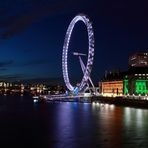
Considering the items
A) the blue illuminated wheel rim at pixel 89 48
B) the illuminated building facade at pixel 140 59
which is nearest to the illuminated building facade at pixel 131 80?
the illuminated building facade at pixel 140 59

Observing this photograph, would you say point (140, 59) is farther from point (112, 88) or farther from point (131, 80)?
point (131, 80)

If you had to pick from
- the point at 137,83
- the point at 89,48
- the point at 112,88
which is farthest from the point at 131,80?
the point at 89,48

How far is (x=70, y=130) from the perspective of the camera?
32500 millimetres

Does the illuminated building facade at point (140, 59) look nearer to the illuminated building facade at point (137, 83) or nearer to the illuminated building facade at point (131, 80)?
the illuminated building facade at point (131, 80)

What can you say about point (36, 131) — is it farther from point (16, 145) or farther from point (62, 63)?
point (62, 63)

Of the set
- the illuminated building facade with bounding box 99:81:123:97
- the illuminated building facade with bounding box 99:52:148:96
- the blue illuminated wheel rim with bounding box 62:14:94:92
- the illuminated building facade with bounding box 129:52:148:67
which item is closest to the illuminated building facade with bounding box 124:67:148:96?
the illuminated building facade with bounding box 99:52:148:96

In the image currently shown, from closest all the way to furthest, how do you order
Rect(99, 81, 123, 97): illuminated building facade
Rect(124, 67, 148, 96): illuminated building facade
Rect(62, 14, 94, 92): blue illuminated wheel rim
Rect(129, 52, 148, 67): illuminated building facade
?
Rect(62, 14, 94, 92): blue illuminated wheel rim
Rect(124, 67, 148, 96): illuminated building facade
Rect(99, 81, 123, 97): illuminated building facade
Rect(129, 52, 148, 67): illuminated building facade

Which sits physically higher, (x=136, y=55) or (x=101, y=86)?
(x=136, y=55)

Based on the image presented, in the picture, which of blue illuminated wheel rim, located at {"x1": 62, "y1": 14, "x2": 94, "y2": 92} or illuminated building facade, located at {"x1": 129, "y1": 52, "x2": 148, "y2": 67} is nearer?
blue illuminated wheel rim, located at {"x1": 62, "y1": 14, "x2": 94, "y2": 92}

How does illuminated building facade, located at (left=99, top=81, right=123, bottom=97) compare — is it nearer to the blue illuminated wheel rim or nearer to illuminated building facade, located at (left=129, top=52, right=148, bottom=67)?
illuminated building facade, located at (left=129, top=52, right=148, bottom=67)

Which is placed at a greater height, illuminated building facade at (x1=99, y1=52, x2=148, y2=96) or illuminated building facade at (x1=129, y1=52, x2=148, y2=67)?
illuminated building facade at (x1=129, y1=52, x2=148, y2=67)

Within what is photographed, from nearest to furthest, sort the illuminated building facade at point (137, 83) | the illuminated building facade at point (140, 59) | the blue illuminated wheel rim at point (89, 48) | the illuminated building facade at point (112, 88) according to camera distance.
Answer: the blue illuminated wheel rim at point (89, 48), the illuminated building facade at point (137, 83), the illuminated building facade at point (112, 88), the illuminated building facade at point (140, 59)

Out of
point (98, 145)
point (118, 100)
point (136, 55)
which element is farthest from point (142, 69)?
point (98, 145)

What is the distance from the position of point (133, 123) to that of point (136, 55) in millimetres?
77189
